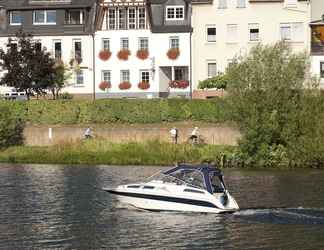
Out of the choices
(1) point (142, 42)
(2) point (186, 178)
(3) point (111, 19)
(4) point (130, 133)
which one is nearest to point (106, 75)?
(1) point (142, 42)

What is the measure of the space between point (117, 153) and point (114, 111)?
842cm

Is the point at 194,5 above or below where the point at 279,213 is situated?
above

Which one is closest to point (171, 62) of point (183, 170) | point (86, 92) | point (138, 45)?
point (138, 45)

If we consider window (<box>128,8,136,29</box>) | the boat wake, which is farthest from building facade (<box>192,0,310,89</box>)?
the boat wake

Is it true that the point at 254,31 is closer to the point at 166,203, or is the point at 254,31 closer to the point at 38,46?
the point at 38,46

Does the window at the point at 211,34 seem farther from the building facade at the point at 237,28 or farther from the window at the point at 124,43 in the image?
the window at the point at 124,43

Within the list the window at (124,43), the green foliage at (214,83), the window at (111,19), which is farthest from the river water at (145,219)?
the window at (111,19)

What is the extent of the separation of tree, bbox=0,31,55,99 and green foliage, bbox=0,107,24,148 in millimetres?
11390

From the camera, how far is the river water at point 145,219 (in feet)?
125

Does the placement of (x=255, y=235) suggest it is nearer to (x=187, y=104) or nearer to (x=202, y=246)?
(x=202, y=246)

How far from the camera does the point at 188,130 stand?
3127 inches

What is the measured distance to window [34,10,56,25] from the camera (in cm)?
10356

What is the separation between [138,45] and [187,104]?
21539 mm

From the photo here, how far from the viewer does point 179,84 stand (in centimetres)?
10031
